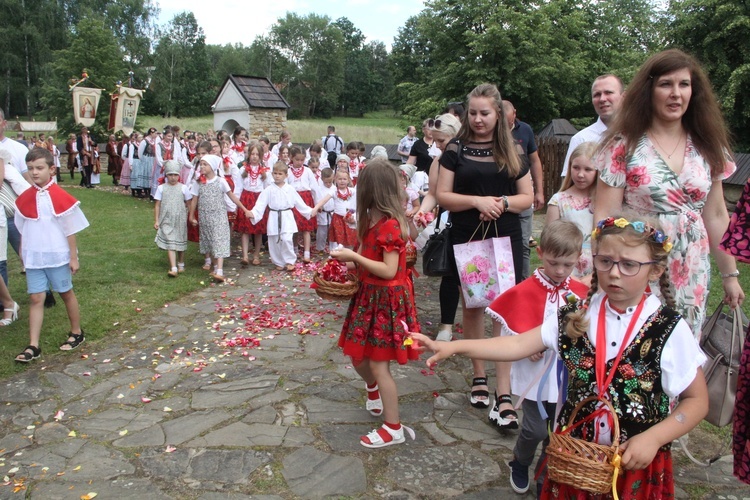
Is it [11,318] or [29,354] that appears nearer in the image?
[29,354]

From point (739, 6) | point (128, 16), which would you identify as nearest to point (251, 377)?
point (739, 6)

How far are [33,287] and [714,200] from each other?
208 inches

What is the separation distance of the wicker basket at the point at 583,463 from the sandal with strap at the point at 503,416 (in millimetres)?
1990

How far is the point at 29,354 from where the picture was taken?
17.0 feet

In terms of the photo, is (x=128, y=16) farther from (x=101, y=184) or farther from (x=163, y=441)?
(x=163, y=441)

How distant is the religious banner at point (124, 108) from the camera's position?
69.0ft

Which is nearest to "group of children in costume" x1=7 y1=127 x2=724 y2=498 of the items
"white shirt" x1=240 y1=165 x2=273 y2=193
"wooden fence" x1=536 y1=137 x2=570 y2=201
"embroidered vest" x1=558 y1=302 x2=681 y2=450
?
"embroidered vest" x1=558 y1=302 x2=681 y2=450

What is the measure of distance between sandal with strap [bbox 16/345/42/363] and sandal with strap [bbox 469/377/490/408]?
3.78 meters

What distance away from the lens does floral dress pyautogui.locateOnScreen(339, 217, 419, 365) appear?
3729mm

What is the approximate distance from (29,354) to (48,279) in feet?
2.26

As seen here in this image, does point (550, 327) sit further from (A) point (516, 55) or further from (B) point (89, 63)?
(B) point (89, 63)

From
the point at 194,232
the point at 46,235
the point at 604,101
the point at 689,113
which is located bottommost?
the point at 194,232

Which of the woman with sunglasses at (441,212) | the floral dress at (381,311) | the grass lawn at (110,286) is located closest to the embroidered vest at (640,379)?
the floral dress at (381,311)

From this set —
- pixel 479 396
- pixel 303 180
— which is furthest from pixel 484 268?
pixel 303 180
